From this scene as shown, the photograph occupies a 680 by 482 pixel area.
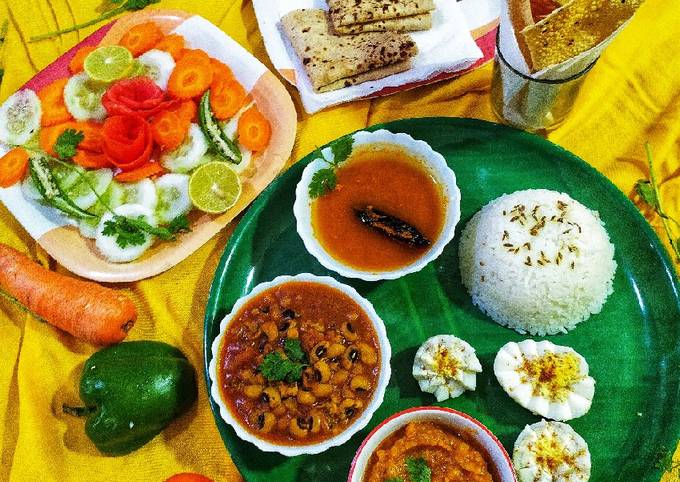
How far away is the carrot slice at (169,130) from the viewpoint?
382 centimetres

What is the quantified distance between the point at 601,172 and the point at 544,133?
37cm

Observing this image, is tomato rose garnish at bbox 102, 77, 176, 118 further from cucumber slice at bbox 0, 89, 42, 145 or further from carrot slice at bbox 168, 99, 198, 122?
cucumber slice at bbox 0, 89, 42, 145

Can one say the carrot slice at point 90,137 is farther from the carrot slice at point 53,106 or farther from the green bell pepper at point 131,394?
the green bell pepper at point 131,394

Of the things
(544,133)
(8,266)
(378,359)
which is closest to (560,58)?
(544,133)

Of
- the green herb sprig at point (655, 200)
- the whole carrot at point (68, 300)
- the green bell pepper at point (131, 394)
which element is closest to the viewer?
the green bell pepper at point (131, 394)

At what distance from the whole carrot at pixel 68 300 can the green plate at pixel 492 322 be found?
0.57 meters

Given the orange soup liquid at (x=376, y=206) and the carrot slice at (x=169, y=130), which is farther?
the carrot slice at (x=169, y=130)

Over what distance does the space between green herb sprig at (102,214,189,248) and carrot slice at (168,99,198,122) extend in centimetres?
64

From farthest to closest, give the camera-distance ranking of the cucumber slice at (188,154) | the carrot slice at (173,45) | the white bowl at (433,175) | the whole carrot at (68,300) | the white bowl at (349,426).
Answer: the carrot slice at (173,45) < the cucumber slice at (188,154) < the whole carrot at (68,300) < the white bowl at (433,175) < the white bowl at (349,426)

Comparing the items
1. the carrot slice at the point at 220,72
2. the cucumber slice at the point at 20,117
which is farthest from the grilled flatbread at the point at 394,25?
the cucumber slice at the point at 20,117

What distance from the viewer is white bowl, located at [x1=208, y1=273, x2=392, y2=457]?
2885 mm

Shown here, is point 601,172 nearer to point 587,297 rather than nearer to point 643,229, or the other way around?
point 643,229

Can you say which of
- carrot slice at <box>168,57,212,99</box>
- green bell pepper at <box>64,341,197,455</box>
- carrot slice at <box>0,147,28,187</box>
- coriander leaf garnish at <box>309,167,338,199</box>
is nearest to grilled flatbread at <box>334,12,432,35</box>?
carrot slice at <box>168,57,212,99</box>

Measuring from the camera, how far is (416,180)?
11.2 feet
